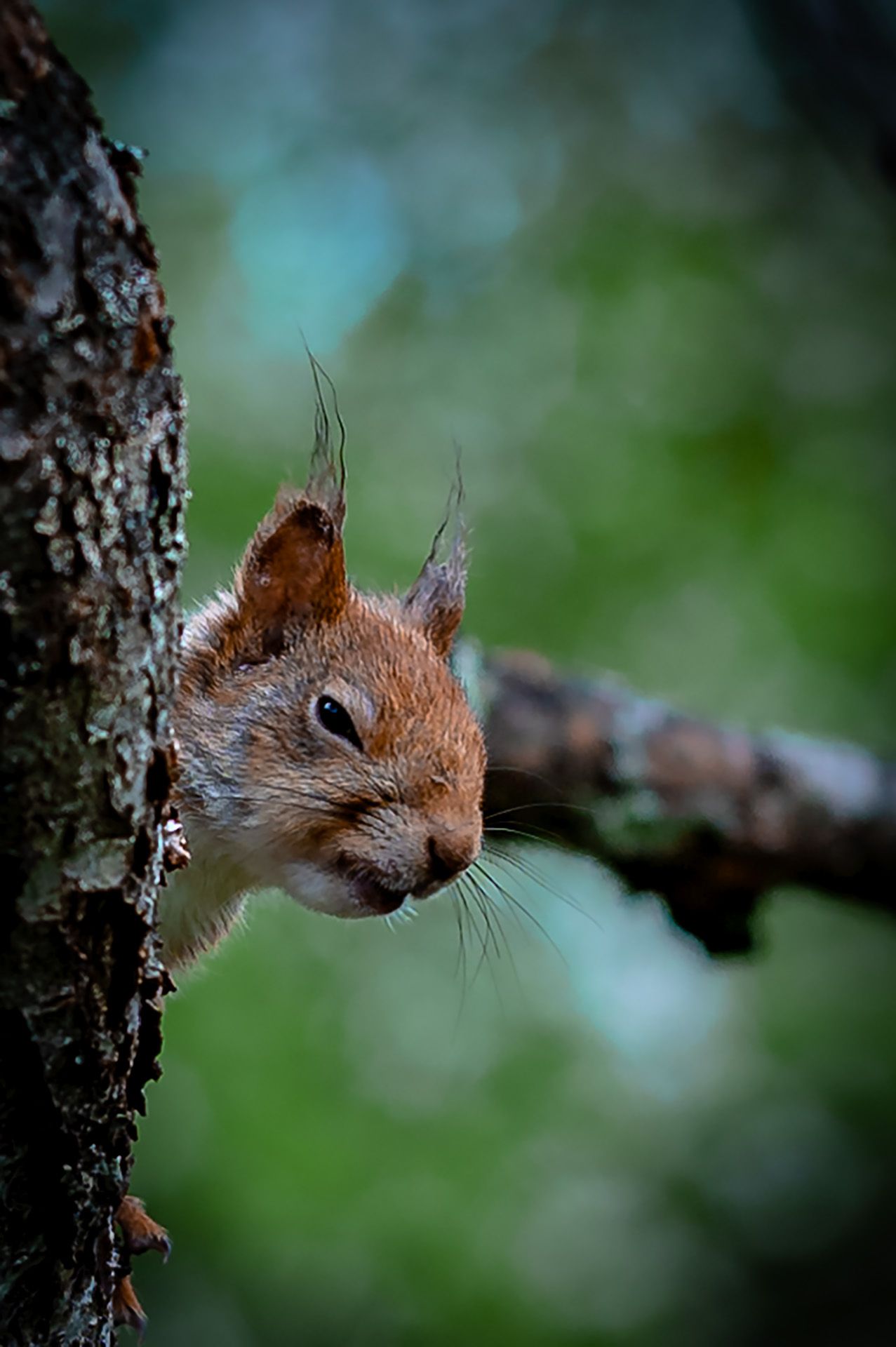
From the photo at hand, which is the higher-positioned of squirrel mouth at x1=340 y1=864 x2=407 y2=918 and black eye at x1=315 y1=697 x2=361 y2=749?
black eye at x1=315 y1=697 x2=361 y2=749

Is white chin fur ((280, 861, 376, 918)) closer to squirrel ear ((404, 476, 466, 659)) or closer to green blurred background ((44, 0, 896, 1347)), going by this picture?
squirrel ear ((404, 476, 466, 659))

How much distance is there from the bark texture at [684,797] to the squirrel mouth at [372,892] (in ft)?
2.60

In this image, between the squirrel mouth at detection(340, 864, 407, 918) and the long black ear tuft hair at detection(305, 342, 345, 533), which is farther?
the long black ear tuft hair at detection(305, 342, 345, 533)

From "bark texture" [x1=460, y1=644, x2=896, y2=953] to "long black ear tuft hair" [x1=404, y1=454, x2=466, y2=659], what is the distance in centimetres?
30

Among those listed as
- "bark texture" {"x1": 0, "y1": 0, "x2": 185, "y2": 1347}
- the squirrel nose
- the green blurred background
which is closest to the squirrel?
the squirrel nose

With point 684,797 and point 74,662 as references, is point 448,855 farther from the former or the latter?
point 684,797

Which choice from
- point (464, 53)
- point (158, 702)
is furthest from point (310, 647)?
point (464, 53)

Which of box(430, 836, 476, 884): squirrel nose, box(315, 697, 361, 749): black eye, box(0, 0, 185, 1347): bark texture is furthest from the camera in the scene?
box(315, 697, 361, 749): black eye

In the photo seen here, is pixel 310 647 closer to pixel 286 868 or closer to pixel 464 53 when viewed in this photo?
pixel 286 868

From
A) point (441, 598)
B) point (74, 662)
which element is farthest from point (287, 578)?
point (74, 662)

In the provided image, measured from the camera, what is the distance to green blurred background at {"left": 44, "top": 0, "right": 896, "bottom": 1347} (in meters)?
3.45

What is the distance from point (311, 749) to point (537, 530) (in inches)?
75.0

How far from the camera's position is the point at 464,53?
161 inches

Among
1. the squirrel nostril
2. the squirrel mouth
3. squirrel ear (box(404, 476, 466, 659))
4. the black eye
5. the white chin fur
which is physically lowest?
the white chin fur
